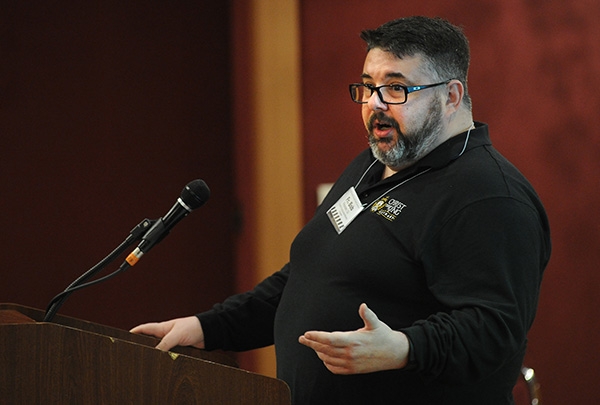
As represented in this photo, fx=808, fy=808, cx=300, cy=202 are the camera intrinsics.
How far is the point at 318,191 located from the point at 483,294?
1.80 m

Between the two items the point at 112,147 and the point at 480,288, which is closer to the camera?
the point at 480,288

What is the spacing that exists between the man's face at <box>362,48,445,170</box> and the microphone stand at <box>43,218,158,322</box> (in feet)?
1.68

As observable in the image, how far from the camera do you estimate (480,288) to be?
1.42 metres

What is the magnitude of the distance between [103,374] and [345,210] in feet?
2.18

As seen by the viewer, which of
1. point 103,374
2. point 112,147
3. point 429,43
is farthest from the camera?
point 112,147

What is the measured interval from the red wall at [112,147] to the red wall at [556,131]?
1250mm

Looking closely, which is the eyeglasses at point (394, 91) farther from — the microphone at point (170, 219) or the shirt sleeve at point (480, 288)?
the microphone at point (170, 219)

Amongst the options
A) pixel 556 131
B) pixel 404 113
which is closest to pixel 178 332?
pixel 404 113

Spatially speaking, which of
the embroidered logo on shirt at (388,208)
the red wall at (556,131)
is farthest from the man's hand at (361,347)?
the red wall at (556,131)

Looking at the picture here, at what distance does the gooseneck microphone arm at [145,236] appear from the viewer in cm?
148

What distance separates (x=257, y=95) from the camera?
11.2 ft

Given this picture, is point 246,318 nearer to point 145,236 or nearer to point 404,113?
point 145,236

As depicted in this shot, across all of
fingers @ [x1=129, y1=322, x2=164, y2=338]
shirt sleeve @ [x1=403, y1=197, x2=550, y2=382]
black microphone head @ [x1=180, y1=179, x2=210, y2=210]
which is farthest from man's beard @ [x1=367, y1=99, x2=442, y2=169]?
fingers @ [x1=129, y1=322, x2=164, y2=338]

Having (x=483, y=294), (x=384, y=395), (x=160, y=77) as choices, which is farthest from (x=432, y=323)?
(x=160, y=77)
